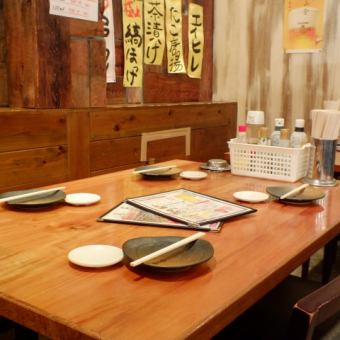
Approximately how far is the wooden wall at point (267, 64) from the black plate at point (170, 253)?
317 centimetres

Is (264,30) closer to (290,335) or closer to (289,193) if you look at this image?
(289,193)

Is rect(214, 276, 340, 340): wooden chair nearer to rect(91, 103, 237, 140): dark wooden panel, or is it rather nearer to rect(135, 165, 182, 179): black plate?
rect(135, 165, 182, 179): black plate

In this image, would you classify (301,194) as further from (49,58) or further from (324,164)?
(49,58)

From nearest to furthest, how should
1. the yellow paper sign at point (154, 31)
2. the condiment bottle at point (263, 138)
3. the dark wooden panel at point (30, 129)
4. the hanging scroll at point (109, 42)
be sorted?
the condiment bottle at point (263, 138) → the dark wooden panel at point (30, 129) → the hanging scroll at point (109, 42) → the yellow paper sign at point (154, 31)

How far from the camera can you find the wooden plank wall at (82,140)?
2.39m

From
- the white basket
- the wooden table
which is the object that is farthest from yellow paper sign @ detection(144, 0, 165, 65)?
the wooden table

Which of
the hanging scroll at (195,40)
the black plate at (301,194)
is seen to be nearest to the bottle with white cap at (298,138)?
the black plate at (301,194)

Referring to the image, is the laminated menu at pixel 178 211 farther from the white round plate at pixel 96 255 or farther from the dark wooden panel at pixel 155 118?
the dark wooden panel at pixel 155 118

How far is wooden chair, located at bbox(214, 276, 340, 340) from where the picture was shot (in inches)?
30.8

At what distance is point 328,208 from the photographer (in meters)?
1.56

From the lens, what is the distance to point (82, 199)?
61.3 inches

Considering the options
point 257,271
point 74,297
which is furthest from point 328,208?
point 74,297

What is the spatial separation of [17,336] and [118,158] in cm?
172

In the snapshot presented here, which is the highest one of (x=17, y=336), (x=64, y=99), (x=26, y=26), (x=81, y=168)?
(x=26, y=26)
